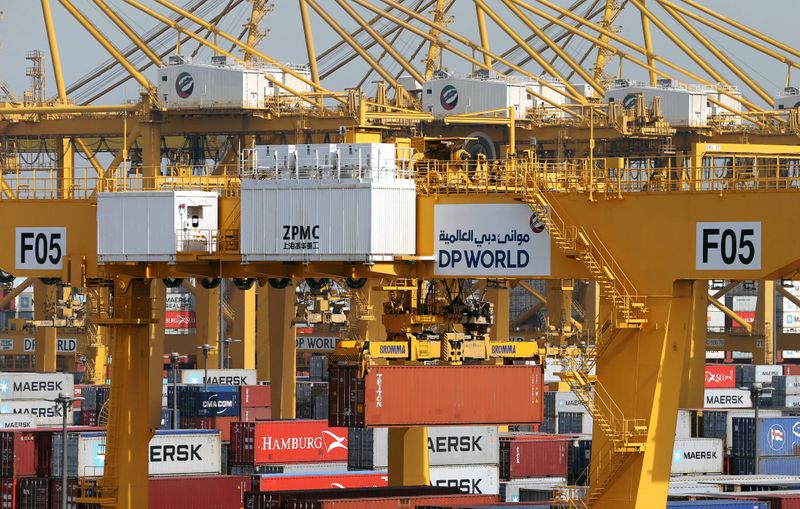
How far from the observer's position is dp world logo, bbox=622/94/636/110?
11342cm

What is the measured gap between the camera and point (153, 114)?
103 m

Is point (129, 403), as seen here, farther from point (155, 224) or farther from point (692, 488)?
point (692, 488)

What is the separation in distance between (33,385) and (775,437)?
165 ft

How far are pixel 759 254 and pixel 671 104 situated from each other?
2679 inches

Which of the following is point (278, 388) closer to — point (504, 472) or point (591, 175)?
point (504, 472)

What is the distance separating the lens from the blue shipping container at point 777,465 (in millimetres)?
77750

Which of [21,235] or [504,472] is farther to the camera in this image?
[504,472]

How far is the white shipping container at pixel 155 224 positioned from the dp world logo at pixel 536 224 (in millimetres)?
9063

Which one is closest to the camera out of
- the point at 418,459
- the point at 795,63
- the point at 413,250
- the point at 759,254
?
the point at 759,254

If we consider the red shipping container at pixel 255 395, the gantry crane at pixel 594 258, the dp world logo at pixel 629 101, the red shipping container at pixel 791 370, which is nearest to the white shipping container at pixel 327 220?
the gantry crane at pixel 594 258

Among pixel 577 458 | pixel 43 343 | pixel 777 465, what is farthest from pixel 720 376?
pixel 577 458

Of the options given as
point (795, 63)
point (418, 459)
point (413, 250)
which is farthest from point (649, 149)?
point (413, 250)

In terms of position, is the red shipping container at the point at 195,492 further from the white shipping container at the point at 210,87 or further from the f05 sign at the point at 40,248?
the white shipping container at the point at 210,87

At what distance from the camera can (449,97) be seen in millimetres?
109688
